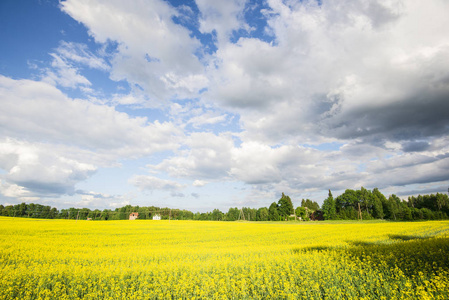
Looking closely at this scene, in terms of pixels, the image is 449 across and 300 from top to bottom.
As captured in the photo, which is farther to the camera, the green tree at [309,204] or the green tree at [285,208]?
the green tree at [309,204]

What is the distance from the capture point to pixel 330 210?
108625mm

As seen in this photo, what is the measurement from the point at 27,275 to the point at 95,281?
341 cm

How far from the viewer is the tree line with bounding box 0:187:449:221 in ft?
325

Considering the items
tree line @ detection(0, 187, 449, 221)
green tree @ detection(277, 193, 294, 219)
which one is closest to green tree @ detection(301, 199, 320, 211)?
tree line @ detection(0, 187, 449, 221)

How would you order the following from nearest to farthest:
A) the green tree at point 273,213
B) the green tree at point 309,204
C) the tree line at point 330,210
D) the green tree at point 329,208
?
the tree line at point 330,210
the green tree at point 329,208
the green tree at point 273,213
the green tree at point 309,204

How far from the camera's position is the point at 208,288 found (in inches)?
336

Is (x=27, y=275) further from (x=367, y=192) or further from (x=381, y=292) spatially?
(x=367, y=192)

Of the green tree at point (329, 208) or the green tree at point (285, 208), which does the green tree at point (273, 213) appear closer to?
the green tree at point (285, 208)

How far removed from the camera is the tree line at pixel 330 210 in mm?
99062

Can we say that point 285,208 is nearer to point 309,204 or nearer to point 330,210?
point 330,210

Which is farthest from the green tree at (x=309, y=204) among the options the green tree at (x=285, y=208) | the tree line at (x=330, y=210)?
the green tree at (x=285, y=208)

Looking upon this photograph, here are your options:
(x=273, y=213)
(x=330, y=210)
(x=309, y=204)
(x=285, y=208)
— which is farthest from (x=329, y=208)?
(x=309, y=204)

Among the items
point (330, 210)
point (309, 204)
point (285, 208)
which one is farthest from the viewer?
point (309, 204)

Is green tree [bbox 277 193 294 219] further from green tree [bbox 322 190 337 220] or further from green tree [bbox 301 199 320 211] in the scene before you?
green tree [bbox 301 199 320 211]
